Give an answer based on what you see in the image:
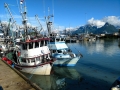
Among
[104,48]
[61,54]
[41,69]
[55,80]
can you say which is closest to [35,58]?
[41,69]

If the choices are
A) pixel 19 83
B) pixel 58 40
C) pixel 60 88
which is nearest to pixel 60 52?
pixel 58 40

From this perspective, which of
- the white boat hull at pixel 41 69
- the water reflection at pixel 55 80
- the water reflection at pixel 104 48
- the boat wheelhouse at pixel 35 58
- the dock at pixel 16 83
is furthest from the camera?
the water reflection at pixel 104 48

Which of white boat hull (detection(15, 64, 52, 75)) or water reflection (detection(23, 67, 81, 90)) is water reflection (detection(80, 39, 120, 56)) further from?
white boat hull (detection(15, 64, 52, 75))

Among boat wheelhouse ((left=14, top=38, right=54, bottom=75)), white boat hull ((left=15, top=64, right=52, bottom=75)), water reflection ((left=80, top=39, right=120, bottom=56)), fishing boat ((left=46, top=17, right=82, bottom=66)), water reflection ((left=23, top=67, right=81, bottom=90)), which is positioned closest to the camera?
water reflection ((left=23, top=67, right=81, bottom=90))

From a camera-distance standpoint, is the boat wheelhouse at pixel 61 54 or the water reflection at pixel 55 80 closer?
the water reflection at pixel 55 80

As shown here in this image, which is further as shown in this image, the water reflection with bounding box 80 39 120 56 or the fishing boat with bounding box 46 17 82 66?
the water reflection with bounding box 80 39 120 56

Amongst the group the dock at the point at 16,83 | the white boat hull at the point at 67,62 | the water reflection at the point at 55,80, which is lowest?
the water reflection at the point at 55,80

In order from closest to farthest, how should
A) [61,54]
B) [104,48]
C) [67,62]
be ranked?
1. [67,62]
2. [61,54]
3. [104,48]

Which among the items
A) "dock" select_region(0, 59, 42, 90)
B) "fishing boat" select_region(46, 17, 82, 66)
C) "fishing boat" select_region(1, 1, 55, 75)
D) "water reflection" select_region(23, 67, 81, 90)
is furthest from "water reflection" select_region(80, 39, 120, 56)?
"dock" select_region(0, 59, 42, 90)

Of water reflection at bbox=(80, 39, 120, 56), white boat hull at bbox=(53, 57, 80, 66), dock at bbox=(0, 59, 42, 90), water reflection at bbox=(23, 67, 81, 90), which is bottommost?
water reflection at bbox=(23, 67, 81, 90)

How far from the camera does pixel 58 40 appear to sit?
32.1 m

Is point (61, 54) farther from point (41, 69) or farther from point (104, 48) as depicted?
point (104, 48)

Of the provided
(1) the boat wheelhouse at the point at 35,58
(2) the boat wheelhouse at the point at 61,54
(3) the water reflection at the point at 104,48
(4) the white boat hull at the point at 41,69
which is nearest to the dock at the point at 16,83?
(4) the white boat hull at the point at 41,69

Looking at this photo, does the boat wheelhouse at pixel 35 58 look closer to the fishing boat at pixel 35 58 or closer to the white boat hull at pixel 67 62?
the fishing boat at pixel 35 58
